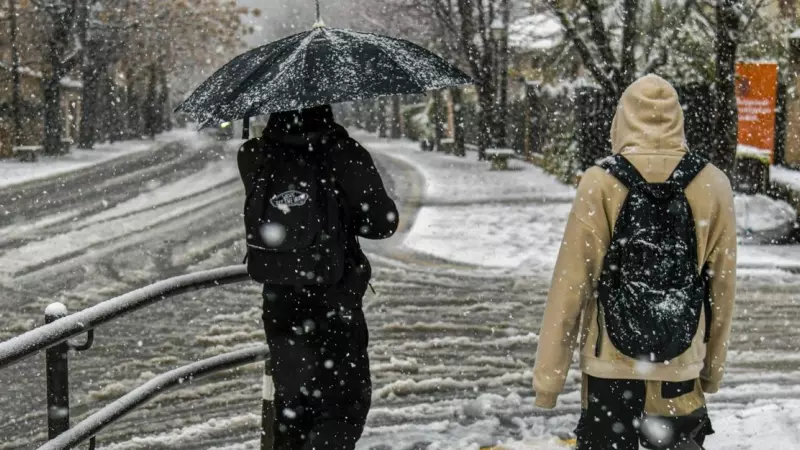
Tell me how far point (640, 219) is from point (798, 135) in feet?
61.9

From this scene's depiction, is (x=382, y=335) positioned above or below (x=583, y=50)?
below

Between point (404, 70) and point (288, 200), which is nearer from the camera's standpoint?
point (288, 200)

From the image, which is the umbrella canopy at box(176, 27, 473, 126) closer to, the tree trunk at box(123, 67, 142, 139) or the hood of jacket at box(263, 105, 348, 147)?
the hood of jacket at box(263, 105, 348, 147)

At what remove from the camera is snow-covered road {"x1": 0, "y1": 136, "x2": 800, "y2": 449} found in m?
5.80

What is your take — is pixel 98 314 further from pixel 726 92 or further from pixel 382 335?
pixel 726 92

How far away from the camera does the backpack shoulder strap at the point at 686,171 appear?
3.12 metres

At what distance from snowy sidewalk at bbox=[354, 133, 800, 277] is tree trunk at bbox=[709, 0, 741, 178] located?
87 cm

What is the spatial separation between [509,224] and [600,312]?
12.9m

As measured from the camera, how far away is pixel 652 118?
10.6 feet

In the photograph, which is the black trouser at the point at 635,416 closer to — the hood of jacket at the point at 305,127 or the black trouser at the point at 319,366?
the black trouser at the point at 319,366

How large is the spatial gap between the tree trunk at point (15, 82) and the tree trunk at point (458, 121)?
16.4m

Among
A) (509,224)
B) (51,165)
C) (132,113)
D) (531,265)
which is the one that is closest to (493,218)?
(509,224)

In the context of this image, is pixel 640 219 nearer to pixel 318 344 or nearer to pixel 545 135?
pixel 318 344

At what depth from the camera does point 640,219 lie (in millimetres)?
3090
